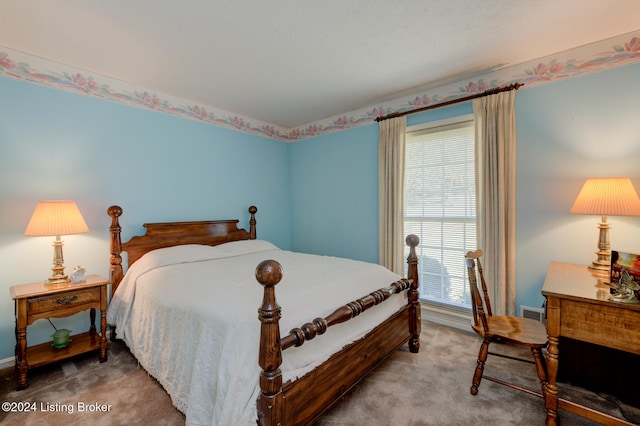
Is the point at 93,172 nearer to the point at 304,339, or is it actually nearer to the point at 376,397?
the point at 304,339

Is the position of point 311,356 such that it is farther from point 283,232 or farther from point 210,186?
point 283,232

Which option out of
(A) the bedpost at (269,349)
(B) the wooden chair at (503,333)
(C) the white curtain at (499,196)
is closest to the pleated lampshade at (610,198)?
(C) the white curtain at (499,196)

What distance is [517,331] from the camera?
185 cm

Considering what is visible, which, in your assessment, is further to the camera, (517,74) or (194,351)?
(517,74)

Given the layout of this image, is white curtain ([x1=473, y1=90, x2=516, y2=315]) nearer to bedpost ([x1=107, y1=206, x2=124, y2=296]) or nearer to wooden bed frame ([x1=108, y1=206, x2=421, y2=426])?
wooden bed frame ([x1=108, y1=206, x2=421, y2=426])

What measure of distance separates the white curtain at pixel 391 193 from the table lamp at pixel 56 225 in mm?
2916

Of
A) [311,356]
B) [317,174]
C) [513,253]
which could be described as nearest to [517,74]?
[513,253]

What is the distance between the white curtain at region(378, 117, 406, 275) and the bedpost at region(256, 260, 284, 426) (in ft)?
7.49

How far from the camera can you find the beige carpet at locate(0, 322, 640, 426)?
1.70 metres

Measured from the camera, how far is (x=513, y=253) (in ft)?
8.53

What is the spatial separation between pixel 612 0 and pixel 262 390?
3.05 metres

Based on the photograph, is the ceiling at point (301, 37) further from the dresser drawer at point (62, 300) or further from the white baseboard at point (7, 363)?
the white baseboard at point (7, 363)

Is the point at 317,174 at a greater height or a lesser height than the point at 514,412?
Result: greater

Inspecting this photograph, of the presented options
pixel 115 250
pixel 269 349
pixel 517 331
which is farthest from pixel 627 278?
pixel 115 250
